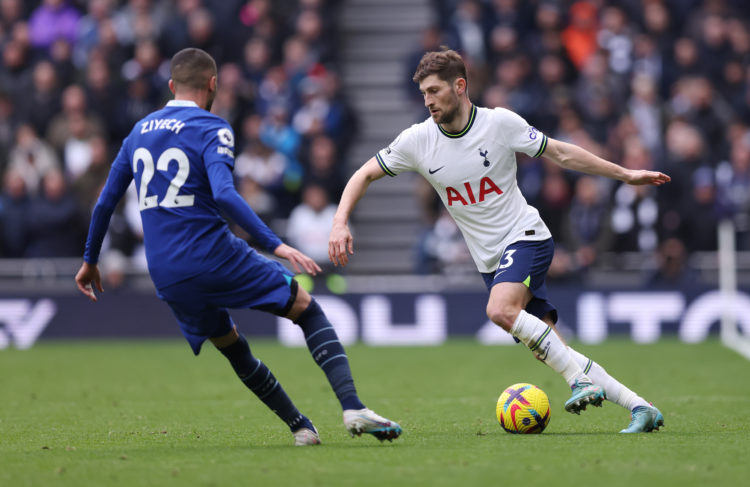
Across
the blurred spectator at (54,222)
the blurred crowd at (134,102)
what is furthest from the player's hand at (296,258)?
the blurred spectator at (54,222)

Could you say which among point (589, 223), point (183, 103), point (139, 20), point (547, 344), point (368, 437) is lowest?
point (368, 437)

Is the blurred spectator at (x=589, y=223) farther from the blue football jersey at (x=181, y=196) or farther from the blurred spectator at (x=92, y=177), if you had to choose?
the blue football jersey at (x=181, y=196)

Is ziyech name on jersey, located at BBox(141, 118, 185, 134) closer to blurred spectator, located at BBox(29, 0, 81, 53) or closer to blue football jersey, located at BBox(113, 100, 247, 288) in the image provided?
blue football jersey, located at BBox(113, 100, 247, 288)

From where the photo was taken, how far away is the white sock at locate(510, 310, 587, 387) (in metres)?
7.43

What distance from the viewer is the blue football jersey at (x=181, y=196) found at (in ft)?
22.0

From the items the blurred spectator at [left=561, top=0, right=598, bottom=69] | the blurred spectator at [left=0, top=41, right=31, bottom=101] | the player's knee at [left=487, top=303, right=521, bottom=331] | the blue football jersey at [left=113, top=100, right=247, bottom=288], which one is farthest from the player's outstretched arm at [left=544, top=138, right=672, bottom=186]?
the blurred spectator at [left=0, top=41, right=31, bottom=101]

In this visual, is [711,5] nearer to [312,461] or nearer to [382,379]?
[382,379]

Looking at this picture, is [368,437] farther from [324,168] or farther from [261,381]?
[324,168]

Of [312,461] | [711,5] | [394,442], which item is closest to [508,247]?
[394,442]

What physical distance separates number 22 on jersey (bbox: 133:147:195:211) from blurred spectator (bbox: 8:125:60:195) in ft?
38.1

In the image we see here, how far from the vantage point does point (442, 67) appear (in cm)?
764

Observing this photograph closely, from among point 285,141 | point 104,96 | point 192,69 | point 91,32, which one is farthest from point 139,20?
point 192,69

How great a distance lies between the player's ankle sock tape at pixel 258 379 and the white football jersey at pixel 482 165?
1.69 m

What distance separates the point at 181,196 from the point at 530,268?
98.2 inches
